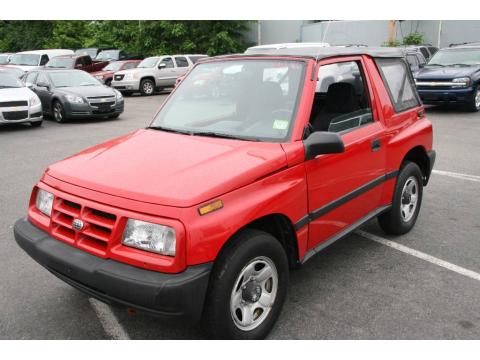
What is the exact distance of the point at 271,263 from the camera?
3111mm

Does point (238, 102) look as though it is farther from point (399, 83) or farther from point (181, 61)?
point (181, 61)

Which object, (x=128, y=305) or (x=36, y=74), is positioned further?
(x=36, y=74)

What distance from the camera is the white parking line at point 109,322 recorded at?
3.24m

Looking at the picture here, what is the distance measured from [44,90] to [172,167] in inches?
500

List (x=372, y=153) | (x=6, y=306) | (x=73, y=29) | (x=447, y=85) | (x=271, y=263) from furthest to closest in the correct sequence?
(x=73, y=29)
(x=447, y=85)
(x=372, y=153)
(x=6, y=306)
(x=271, y=263)

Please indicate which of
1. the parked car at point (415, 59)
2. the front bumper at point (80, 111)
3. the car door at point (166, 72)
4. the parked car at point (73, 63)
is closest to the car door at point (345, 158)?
the front bumper at point (80, 111)

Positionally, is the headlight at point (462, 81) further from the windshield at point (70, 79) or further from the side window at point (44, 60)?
the side window at point (44, 60)

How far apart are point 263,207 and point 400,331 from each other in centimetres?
130

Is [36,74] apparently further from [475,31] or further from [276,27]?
[475,31]

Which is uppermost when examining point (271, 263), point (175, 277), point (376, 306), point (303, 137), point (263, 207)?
point (303, 137)

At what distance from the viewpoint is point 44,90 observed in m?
14.2

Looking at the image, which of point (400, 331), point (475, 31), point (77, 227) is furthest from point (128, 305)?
point (475, 31)

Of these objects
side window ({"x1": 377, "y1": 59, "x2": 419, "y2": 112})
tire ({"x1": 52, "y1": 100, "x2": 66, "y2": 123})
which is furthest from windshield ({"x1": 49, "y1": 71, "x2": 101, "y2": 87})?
side window ({"x1": 377, "y1": 59, "x2": 419, "y2": 112})

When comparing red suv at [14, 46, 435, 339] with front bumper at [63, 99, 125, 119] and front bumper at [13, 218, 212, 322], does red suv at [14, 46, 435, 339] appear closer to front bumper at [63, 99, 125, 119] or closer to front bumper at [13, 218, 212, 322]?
front bumper at [13, 218, 212, 322]
